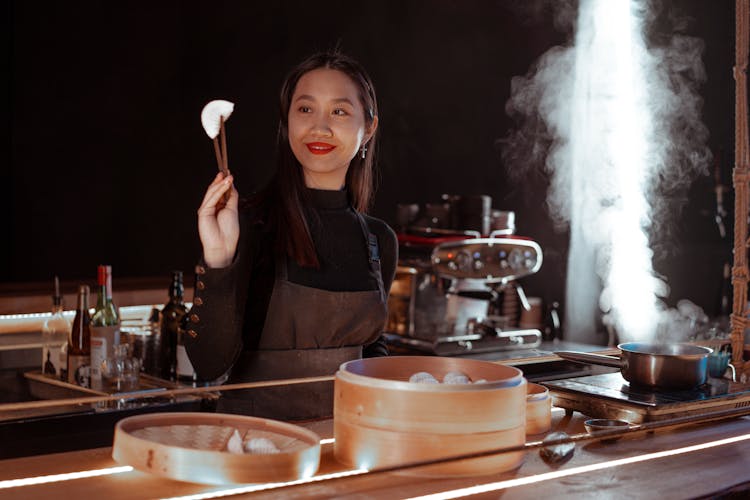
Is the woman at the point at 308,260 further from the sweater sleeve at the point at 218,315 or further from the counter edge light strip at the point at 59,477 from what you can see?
the counter edge light strip at the point at 59,477

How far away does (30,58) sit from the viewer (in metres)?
4.35

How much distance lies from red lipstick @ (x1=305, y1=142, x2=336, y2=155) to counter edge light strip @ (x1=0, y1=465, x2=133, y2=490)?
1.08 metres

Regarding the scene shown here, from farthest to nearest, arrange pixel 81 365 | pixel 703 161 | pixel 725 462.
A: pixel 703 161, pixel 81 365, pixel 725 462

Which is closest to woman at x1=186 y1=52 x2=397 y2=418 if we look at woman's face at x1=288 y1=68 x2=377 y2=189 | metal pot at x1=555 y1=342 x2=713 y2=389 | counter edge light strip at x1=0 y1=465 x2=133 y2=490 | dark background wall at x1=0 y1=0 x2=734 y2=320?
woman's face at x1=288 y1=68 x2=377 y2=189

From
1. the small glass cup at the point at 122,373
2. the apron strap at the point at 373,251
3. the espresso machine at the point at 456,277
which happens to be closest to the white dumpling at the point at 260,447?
the apron strap at the point at 373,251

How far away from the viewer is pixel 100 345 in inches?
118

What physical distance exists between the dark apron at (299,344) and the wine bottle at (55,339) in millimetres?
1079

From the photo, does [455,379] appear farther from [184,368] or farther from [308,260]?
[184,368]

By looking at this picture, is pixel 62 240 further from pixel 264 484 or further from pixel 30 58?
pixel 264 484

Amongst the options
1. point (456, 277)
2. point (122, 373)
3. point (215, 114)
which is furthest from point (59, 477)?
point (456, 277)

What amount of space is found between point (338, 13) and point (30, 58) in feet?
5.60

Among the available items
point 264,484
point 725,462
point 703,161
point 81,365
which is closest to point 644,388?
point 725,462

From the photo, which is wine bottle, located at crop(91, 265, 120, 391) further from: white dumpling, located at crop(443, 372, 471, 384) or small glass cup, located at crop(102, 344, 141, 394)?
white dumpling, located at crop(443, 372, 471, 384)

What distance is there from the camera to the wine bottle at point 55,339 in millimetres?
3148
